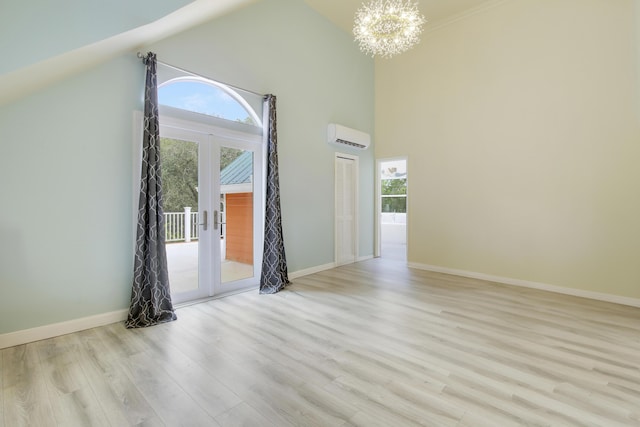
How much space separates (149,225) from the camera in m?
3.14

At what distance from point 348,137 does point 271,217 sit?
7.92 feet

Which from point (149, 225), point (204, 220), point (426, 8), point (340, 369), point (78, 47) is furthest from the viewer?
point (426, 8)

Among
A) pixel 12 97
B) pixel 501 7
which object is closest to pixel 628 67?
pixel 501 7

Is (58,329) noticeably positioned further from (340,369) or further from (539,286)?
(539,286)

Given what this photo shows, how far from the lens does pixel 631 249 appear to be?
3.84 metres

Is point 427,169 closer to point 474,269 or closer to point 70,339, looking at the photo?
point 474,269

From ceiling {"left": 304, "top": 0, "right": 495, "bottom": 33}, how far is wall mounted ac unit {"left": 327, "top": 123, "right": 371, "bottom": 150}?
2.00m

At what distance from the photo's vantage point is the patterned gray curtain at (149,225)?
3098mm

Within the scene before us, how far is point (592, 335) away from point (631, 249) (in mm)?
1832

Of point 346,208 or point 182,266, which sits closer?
point 182,266

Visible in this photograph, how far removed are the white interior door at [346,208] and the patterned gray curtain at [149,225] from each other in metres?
3.38

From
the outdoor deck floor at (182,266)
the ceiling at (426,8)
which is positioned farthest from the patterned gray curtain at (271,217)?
the ceiling at (426,8)

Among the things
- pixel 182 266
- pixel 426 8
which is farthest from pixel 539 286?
pixel 182 266

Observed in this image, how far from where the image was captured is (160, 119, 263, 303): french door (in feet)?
11.8
